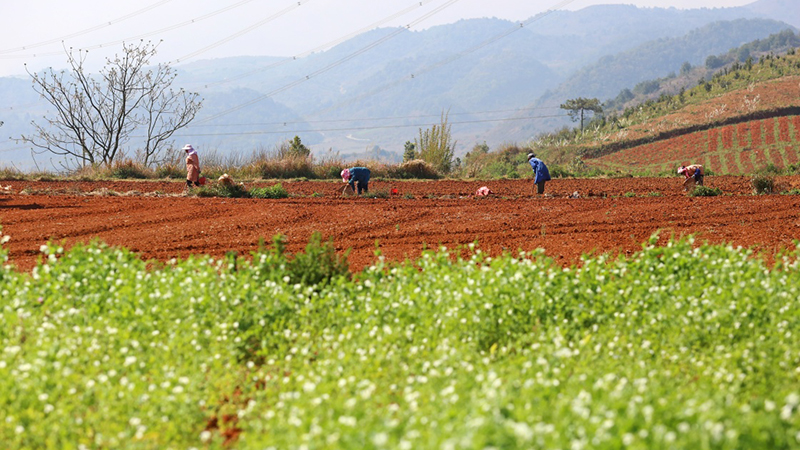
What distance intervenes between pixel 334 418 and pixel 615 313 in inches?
112

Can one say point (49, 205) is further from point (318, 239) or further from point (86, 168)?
point (86, 168)

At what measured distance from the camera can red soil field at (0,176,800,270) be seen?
10180mm

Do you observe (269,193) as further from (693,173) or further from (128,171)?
(128,171)

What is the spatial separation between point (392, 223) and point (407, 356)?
7173 mm

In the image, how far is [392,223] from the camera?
485 inches

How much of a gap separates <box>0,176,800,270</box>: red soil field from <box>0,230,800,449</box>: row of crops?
2281mm

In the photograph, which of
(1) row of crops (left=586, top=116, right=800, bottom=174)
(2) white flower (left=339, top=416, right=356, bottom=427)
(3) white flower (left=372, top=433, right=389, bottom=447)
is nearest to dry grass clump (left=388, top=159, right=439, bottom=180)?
(1) row of crops (left=586, top=116, right=800, bottom=174)

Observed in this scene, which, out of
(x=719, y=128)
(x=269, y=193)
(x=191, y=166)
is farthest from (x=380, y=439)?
(x=719, y=128)

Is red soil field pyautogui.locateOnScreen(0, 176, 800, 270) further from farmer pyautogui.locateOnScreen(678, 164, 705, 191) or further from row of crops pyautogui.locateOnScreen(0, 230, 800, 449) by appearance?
row of crops pyautogui.locateOnScreen(0, 230, 800, 449)

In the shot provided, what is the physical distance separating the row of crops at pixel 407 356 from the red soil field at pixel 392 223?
7.48 feet

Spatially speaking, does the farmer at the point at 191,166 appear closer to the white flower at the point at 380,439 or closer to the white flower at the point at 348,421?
the white flower at the point at 348,421

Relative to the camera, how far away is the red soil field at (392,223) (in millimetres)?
10180

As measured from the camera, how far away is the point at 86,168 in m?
27.4

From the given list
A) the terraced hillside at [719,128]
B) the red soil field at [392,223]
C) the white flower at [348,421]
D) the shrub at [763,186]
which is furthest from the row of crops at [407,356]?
the terraced hillside at [719,128]
